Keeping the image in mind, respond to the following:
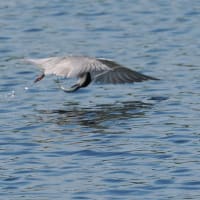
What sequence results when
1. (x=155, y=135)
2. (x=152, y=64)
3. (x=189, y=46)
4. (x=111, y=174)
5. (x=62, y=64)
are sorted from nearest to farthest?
(x=111, y=174) → (x=155, y=135) → (x=62, y=64) → (x=152, y=64) → (x=189, y=46)

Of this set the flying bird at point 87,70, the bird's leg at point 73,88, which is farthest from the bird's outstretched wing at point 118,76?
the bird's leg at point 73,88

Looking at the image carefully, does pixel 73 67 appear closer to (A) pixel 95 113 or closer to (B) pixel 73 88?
(A) pixel 95 113

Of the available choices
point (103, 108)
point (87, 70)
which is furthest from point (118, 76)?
point (87, 70)

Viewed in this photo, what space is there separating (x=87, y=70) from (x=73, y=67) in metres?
0.17

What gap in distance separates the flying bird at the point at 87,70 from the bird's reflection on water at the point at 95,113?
290 mm

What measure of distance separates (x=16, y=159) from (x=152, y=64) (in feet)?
17.3

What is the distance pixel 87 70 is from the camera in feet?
38.3

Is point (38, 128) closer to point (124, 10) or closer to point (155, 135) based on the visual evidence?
point (155, 135)

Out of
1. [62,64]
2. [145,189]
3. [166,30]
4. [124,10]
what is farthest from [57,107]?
[124,10]

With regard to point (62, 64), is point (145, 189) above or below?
below

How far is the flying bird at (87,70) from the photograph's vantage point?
1163cm

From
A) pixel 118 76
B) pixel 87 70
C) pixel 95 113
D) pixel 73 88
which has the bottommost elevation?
pixel 95 113

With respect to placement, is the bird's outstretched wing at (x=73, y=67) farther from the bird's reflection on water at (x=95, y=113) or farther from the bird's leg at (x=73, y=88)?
the bird's reflection on water at (x=95, y=113)

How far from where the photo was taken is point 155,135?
10688 mm
